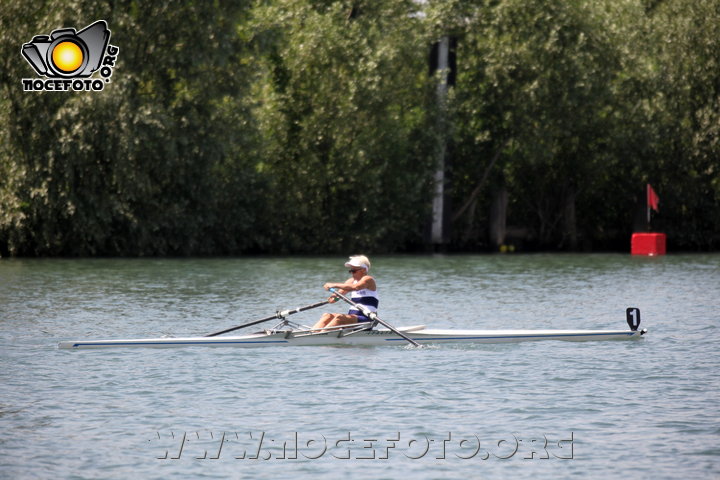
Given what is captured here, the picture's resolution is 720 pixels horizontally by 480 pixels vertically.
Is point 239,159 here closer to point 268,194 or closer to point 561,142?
point 268,194

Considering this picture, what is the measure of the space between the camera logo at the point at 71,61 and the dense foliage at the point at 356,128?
344 millimetres

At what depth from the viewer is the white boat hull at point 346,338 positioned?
1841cm

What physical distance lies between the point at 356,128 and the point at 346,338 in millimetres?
28358

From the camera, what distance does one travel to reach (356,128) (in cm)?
4647

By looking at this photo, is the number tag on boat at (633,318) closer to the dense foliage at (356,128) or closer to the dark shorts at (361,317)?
the dark shorts at (361,317)

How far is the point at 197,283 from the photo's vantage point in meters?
32.4

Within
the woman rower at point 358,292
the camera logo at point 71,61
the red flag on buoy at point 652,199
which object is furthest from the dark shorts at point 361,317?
the red flag on buoy at point 652,199

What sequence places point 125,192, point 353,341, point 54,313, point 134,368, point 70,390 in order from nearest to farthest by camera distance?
point 70,390 < point 134,368 < point 353,341 < point 54,313 < point 125,192

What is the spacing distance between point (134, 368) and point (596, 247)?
3998cm

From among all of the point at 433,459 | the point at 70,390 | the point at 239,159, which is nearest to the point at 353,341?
the point at 70,390

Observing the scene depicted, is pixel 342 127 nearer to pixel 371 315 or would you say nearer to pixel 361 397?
pixel 371 315

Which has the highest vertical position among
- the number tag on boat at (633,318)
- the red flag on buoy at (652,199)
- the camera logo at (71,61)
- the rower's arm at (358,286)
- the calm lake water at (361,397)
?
the camera logo at (71,61)

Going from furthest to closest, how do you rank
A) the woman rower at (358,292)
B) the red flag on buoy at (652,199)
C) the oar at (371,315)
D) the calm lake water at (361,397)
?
the red flag on buoy at (652,199) → the woman rower at (358,292) → the oar at (371,315) → the calm lake water at (361,397)

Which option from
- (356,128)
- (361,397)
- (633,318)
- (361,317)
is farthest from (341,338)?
→ (356,128)
